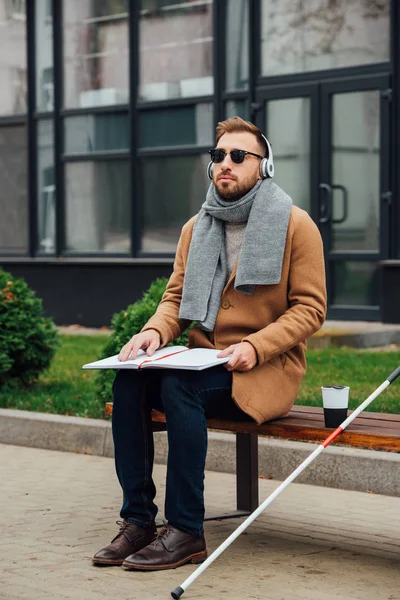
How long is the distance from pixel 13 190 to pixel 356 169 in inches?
215

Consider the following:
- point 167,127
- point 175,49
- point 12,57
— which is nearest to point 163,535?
point 167,127

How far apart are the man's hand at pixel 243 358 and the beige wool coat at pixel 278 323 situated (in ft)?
0.07

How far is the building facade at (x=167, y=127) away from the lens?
14.0m

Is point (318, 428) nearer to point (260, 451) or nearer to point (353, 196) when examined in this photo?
point (260, 451)

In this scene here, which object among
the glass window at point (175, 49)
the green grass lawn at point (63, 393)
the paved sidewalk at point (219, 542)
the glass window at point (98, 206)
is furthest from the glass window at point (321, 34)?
the paved sidewalk at point (219, 542)

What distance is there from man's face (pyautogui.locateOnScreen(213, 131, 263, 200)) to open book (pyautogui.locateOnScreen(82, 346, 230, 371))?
69 centimetres

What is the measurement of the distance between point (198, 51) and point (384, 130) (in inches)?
117

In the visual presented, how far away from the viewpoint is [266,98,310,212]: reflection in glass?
14.5 meters

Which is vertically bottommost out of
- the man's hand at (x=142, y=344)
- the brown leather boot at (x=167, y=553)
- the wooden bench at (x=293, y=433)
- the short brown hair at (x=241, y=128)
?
the brown leather boot at (x=167, y=553)

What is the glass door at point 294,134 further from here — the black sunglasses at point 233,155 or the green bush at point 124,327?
the black sunglasses at point 233,155

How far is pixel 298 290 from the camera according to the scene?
18.5 ft

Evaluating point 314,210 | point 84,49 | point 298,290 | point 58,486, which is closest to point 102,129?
point 84,49

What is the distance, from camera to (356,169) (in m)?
14.1

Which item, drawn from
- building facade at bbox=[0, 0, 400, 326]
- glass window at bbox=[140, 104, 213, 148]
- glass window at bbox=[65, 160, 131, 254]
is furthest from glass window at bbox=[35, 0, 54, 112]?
glass window at bbox=[140, 104, 213, 148]
